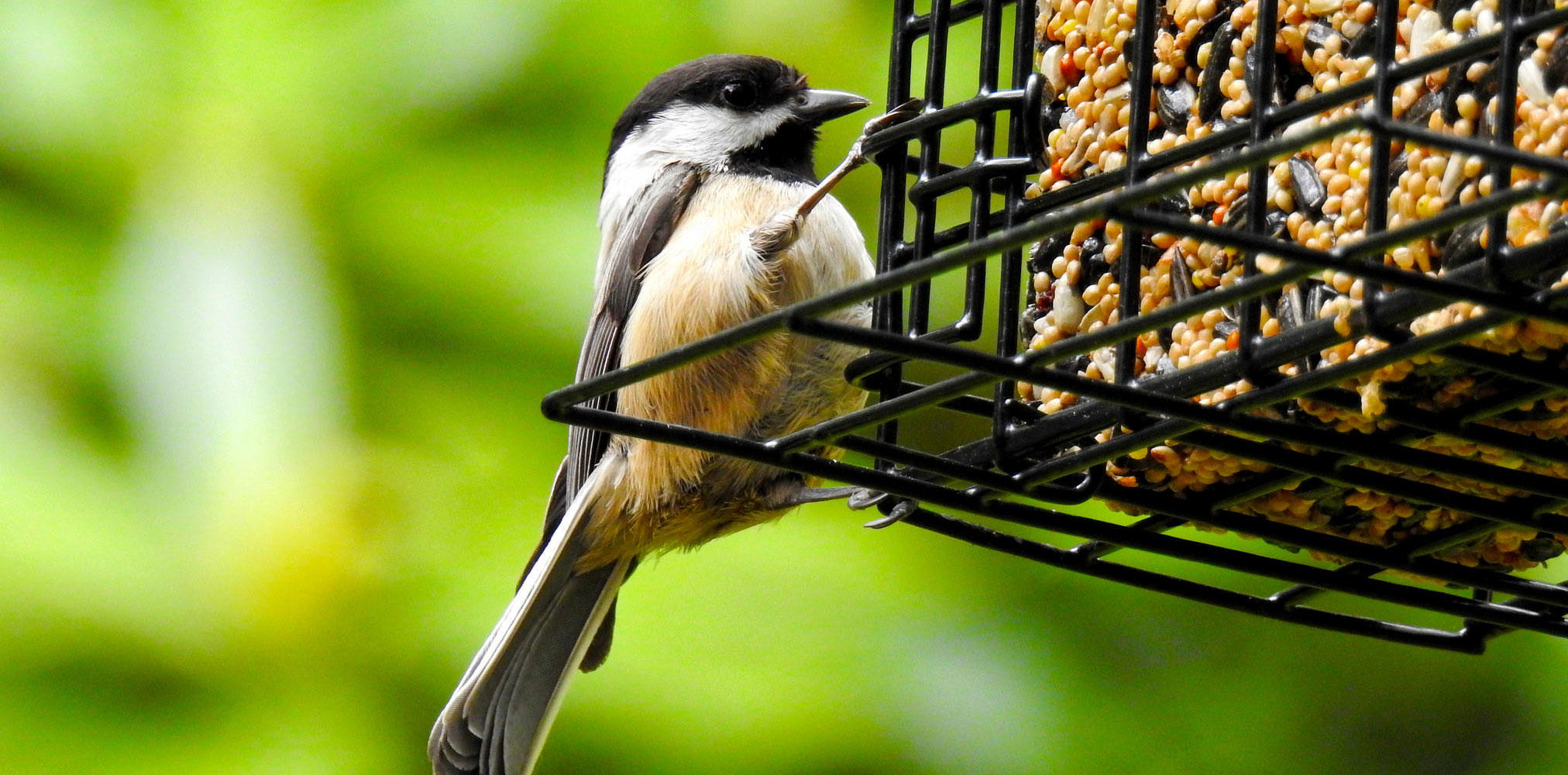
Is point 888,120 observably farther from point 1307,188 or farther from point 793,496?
point 793,496

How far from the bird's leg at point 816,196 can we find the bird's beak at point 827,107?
19.1 inches

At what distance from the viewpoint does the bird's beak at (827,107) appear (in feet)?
11.6

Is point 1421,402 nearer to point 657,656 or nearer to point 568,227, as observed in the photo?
point 657,656

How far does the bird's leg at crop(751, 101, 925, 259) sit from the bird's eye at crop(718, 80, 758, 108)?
1.87 feet

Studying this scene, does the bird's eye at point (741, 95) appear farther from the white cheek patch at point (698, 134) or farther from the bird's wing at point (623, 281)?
the bird's wing at point (623, 281)

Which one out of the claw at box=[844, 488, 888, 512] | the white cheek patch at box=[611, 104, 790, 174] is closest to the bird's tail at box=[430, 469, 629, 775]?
the white cheek patch at box=[611, 104, 790, 174]

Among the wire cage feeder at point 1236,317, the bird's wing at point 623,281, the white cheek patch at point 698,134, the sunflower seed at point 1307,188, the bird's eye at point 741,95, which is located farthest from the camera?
the bird's eye at point 741,95

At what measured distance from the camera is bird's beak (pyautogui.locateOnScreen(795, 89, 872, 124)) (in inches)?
139

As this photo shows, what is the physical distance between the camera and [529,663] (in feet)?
10.8

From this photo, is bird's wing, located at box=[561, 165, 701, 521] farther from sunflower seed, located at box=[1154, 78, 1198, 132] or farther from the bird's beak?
sunflower seed, located at box=[1154, 78, 1198, 132]

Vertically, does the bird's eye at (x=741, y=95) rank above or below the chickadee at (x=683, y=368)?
above

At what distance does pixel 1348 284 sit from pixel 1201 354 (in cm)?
25

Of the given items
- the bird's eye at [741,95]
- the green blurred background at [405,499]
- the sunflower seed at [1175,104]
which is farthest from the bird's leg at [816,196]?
the green blurred background at [405,499]

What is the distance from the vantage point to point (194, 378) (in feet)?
13.0
